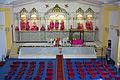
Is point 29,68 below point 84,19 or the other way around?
below

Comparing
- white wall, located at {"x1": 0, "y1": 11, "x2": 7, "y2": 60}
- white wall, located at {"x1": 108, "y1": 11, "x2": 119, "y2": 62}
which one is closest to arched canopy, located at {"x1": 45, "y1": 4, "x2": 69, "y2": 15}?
white wall, located at {"x1": 0, "y1": 11, "x2": 7, "y2": 60}

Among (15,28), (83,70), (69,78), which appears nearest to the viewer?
(69,78)

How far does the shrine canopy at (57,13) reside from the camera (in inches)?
995

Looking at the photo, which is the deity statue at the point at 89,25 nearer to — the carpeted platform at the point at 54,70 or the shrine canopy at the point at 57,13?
the shrine canopy at the point at 57,13

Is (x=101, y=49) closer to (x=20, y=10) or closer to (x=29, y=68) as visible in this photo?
(x=29, y=68)

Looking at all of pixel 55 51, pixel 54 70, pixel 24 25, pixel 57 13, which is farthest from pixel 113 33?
pixel 24 25

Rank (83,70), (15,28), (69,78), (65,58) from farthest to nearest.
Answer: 1. (15,28)
2. (65,58)
3. (83,70)
4. (69,78)

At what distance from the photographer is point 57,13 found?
2544 cm

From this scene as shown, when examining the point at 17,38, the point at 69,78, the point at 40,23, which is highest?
the point at 40,23

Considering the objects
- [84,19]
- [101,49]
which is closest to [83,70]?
[101,49]

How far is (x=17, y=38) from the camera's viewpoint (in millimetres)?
25094

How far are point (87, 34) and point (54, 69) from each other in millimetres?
10155

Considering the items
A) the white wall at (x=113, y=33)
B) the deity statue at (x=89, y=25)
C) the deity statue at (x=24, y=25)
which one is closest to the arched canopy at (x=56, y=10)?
the deity statue at (x=24, y=25)

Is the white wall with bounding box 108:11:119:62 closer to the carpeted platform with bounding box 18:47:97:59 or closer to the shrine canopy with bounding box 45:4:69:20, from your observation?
the carpeted platform with bounding box 18:47:97:59
